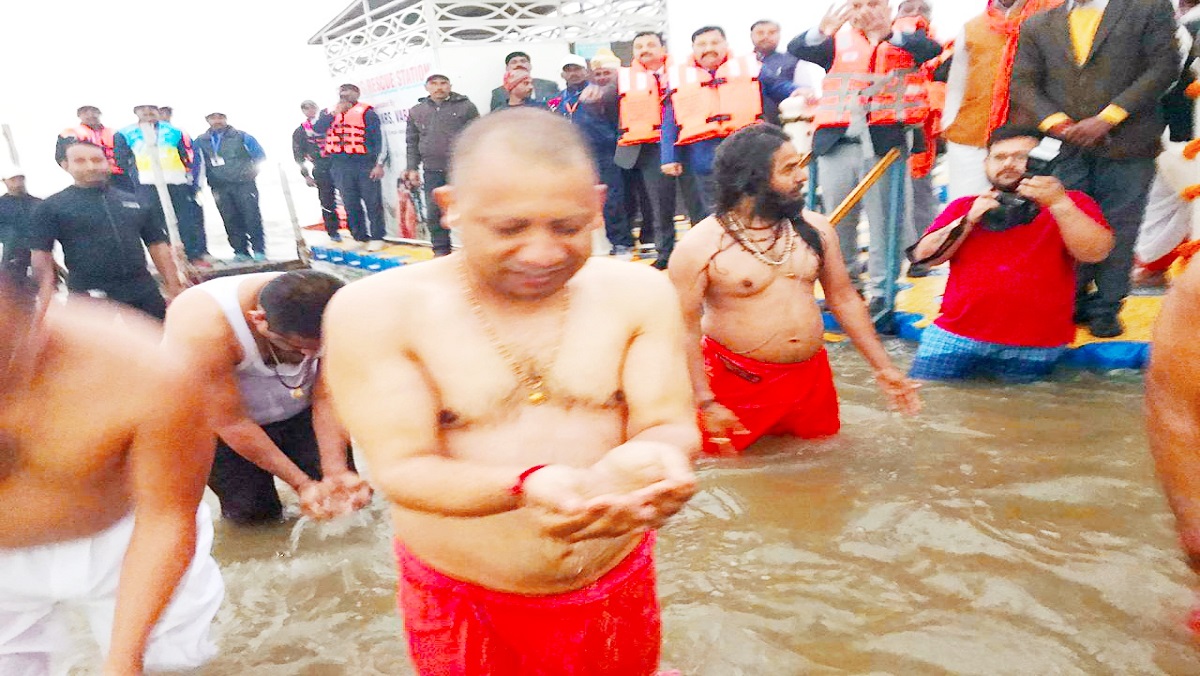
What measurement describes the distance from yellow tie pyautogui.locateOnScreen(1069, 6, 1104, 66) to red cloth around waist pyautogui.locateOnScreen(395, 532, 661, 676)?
407 centimetres

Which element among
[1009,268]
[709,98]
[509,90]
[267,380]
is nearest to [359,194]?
[509,90]

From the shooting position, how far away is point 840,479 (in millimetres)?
3504

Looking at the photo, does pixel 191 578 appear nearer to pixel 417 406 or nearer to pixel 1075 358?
pixel 417 406

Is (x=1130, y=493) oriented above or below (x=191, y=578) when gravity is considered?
below

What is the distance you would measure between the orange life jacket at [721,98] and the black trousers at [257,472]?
410 centimetres

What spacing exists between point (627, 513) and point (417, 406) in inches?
18.1

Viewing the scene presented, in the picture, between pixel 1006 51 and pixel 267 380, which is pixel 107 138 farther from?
pixel 1006 51

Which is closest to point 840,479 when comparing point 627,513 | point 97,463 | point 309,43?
point 627,513

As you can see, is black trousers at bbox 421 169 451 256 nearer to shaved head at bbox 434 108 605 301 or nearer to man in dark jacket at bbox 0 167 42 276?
man in dark jacket at bbox 0 167 42 276

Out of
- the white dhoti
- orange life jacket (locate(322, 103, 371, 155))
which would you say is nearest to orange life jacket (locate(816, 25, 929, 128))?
the white dhoti

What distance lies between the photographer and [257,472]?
142 inches

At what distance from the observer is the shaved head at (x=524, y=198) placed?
4.42ft

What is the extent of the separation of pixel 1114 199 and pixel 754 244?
7.68 feet

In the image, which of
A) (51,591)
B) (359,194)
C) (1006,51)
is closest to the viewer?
(51,591)
